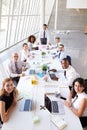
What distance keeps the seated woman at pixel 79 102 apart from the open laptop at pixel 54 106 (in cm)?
12

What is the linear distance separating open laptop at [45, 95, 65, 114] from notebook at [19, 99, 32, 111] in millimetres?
268

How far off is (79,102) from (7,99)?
1.13 m

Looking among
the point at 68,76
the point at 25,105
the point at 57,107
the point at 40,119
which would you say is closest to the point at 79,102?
the point at 57,107

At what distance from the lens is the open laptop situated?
3003 millimetres

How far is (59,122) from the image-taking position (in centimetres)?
272

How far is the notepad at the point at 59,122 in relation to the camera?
2630 millimetres

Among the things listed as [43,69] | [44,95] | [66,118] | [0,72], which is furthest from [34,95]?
[0,72]

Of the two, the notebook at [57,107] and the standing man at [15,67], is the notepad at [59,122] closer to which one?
the notebook at [57,107]

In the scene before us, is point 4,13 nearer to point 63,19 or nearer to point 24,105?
point 24,105

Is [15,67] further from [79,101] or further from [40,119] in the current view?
[40,119]

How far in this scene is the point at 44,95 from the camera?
3.51 metres

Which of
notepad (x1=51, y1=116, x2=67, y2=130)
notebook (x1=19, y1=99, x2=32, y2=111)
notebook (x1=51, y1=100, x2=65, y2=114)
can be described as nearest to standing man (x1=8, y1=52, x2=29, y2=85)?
notebook (x1=19, y1=99, x2=32, y2=111)

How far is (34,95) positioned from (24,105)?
42 centimetres

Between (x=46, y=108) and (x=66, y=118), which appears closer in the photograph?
(x=66, y=118)
